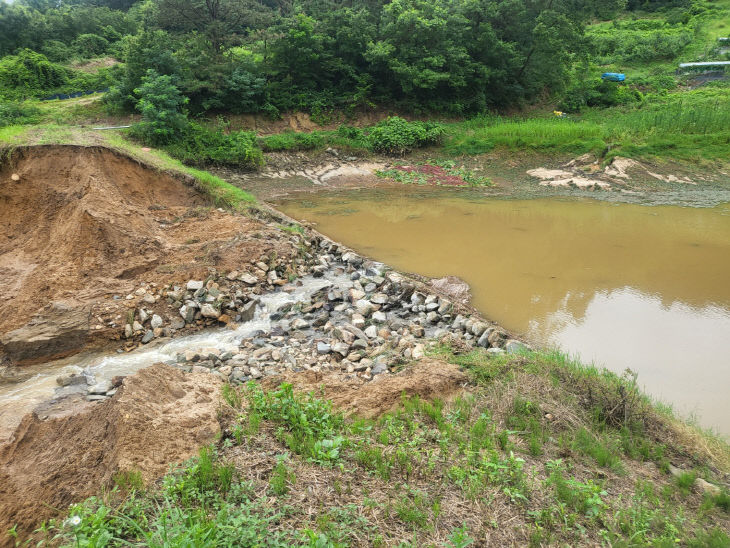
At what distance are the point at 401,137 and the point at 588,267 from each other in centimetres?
1100

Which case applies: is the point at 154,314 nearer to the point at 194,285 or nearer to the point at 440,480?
the point at 194,285

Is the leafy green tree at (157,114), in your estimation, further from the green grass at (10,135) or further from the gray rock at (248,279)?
the gray rock at (248,279)

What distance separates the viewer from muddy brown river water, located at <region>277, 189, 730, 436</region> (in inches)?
231

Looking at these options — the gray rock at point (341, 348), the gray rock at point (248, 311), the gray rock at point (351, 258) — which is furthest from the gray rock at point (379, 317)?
the gray rock at point (351, 258)

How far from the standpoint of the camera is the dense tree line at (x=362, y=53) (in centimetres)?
1784

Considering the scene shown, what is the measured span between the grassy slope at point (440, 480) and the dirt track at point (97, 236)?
403 cm

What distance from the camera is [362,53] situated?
19531 millimetres

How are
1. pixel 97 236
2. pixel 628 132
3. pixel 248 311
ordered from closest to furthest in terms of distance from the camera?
pixel 248 311
pixel 97 236
pixel 628 132

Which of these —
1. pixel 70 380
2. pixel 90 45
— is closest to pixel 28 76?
pixel 90 45

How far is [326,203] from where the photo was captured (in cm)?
1409

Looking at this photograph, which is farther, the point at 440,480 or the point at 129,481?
the point at 440,480

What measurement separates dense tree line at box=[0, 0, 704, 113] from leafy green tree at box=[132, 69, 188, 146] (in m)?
1.44

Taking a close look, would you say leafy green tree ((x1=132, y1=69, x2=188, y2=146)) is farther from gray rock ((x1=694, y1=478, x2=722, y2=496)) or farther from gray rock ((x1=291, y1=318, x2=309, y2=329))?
gray rock ((x1=694, y1=478, x2=722, y2=496))

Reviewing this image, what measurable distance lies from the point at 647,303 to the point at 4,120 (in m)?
18.1
